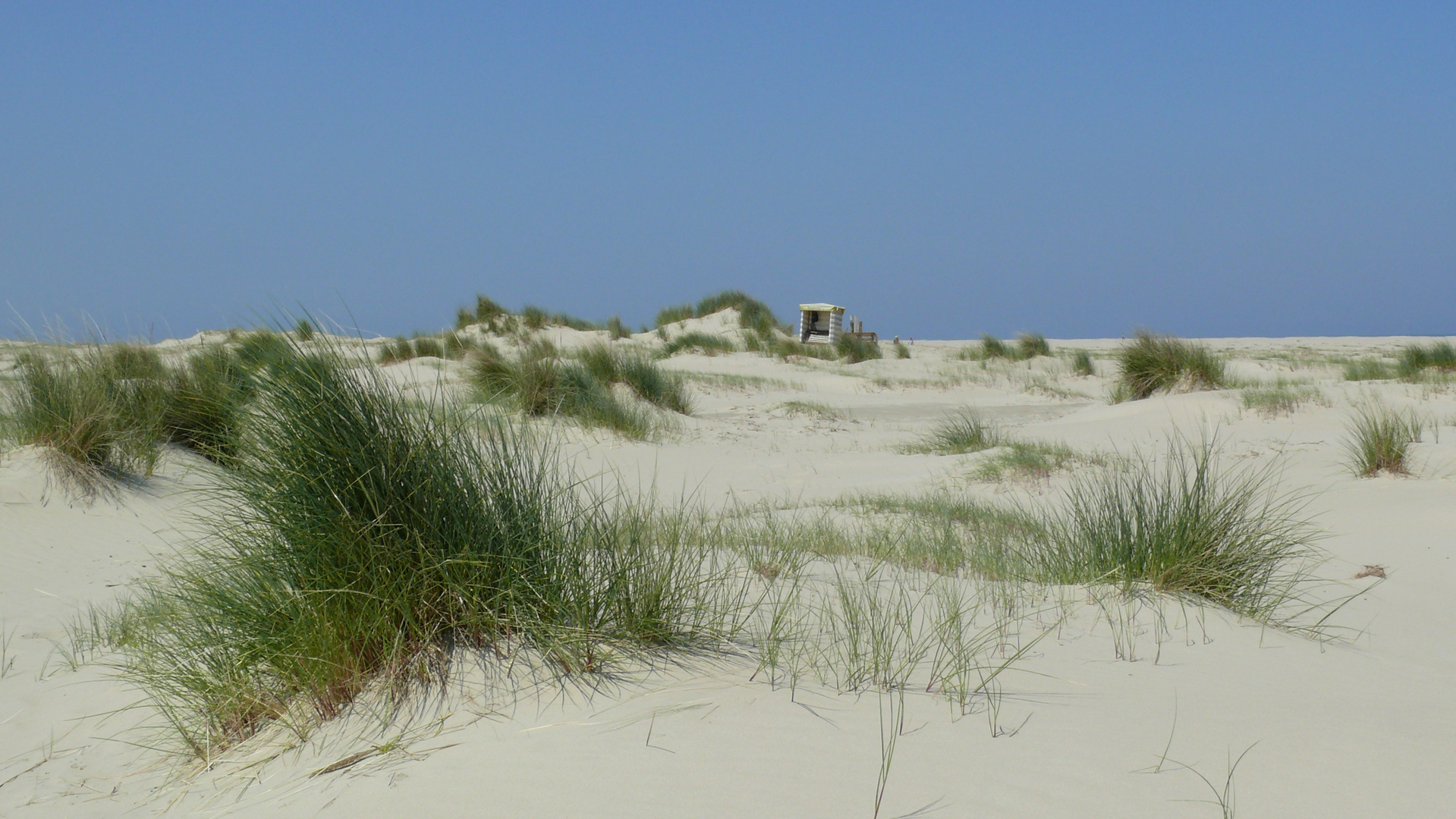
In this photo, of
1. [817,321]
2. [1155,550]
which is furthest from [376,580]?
[817,321]

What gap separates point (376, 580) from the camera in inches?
94.5

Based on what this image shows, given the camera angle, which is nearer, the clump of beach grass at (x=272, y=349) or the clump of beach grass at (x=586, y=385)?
the clump of beach grass at (x=272, y=349)

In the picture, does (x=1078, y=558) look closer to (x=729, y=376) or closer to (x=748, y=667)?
(x=748, y=667)

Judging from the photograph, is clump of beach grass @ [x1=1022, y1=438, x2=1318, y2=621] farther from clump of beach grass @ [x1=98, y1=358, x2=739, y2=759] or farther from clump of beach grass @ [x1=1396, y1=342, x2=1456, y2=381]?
clump of beach grass @ [x1=1396, y1=342, x2=1456, y2=381]

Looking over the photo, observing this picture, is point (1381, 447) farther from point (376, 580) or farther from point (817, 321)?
point (817, 321)

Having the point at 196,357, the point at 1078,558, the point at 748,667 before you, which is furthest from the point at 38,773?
the point at 196,357

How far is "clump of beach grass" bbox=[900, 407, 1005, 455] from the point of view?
883cm

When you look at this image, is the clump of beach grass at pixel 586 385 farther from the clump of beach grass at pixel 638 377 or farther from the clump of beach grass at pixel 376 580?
the clump of beach grass at pixel 376 580

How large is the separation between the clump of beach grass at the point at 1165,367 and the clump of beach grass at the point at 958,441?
3518 mm

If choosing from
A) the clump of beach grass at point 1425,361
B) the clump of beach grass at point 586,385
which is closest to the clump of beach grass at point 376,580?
the clump of beach grass at point 586,385

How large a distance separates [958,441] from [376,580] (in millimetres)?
7409

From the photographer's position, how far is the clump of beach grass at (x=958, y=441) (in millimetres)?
8828

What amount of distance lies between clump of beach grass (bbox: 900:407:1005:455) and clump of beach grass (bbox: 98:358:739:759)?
21.1 feet

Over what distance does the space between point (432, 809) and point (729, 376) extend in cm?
1351
